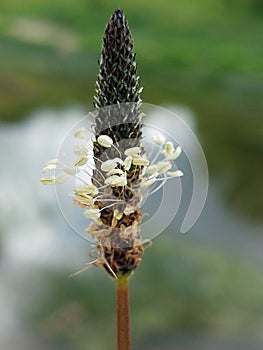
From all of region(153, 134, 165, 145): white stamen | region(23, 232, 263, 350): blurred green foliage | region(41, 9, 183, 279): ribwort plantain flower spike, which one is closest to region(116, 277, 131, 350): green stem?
region(41, 9, 183, 279): ribwort plantain flower spike

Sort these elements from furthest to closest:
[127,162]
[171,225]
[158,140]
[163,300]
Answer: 1. [171,225]
2. [163,300]
3. [158,140]
4. [127,162]

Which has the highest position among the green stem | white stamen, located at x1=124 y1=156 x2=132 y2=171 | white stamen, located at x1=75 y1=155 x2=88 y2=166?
white stamen, located at x1=124 y1=156 x2=132 y2=171

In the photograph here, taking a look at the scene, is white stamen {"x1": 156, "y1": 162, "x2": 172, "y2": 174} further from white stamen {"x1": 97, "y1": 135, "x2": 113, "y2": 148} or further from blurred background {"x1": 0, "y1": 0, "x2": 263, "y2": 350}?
blurred background {"x1": 0, "y1": 0, "x2": 263, "y2": 350}

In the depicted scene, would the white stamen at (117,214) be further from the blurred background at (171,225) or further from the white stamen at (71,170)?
the blurred background at (171,225)

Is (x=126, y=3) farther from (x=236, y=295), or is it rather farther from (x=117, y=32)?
(x=117, y=32)

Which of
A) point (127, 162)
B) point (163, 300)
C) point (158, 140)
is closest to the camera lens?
point (127, 162)

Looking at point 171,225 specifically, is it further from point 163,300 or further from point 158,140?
point 158,140

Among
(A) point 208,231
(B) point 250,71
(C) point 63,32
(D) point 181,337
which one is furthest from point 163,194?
(C) point 63,32

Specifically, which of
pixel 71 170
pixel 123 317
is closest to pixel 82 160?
pixel 71 170
